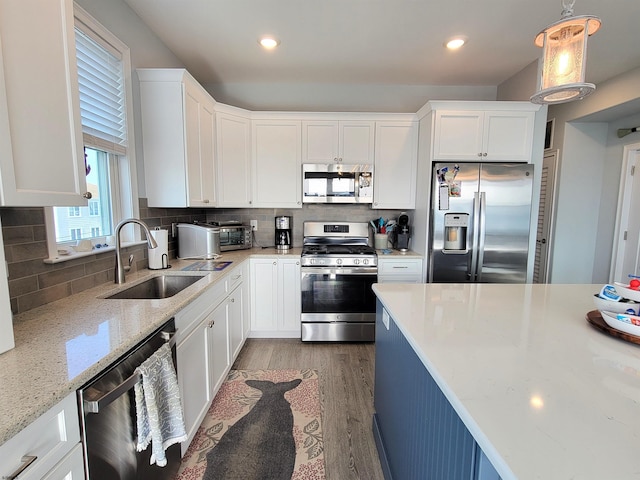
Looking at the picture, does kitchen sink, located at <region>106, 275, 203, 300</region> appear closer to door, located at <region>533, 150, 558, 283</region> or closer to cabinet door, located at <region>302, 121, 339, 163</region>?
cabinet door, located at <region>302, 121, 339, 163</region>

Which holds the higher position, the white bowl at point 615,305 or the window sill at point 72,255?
the window sill at point 72,255

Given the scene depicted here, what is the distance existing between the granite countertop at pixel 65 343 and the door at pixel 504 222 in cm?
252

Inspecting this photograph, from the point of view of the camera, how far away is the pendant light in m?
1.08

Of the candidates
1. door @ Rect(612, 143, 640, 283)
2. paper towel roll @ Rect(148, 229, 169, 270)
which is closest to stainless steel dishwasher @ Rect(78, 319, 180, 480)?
paper towel roll @ Rect(148, 229, 169, 270)

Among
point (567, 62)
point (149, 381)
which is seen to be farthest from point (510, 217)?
point (149, 381)

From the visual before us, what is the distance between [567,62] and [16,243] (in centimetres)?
240

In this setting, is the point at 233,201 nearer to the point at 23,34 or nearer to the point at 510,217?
the point at 23,34

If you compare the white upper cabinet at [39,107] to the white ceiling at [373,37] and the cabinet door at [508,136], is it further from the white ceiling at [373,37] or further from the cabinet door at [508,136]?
the cabinet door at [508,136]

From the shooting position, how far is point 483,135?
2732 mm

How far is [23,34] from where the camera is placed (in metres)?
0.91

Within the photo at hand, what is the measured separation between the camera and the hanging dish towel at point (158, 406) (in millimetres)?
1046

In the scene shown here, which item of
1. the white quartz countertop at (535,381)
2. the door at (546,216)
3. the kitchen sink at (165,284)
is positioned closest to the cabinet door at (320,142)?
the kitchen sink at (165,284)

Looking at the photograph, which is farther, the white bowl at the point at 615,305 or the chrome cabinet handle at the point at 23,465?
the white bowl at the point at 615,305

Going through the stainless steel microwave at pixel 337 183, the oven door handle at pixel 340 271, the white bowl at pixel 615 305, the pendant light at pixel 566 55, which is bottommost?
the oven door handle at pixel 340 271
